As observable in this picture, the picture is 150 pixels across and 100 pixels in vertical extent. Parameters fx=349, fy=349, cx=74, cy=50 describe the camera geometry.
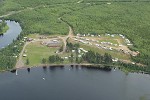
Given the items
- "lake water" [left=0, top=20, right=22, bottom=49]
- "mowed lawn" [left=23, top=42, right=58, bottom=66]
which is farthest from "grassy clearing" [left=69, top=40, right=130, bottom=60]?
"lake water" [left=0, top=20, right=22, bottom=49]

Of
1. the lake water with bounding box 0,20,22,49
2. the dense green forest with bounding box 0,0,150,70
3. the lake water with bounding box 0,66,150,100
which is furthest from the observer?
the dense green forest with bounding box 0,0,150,70

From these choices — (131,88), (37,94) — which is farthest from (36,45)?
(131,88)

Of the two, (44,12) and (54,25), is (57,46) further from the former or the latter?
(44,12)

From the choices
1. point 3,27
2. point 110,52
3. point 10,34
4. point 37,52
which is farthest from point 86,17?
point 37,52

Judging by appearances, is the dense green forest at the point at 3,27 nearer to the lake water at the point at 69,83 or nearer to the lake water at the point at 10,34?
the lake water at the point at 10,34

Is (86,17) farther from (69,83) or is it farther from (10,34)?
(69,83)

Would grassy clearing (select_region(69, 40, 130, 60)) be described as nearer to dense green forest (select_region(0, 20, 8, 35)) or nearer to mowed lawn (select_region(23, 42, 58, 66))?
mowed lawn (select_region(23, 42, 58, 66))
